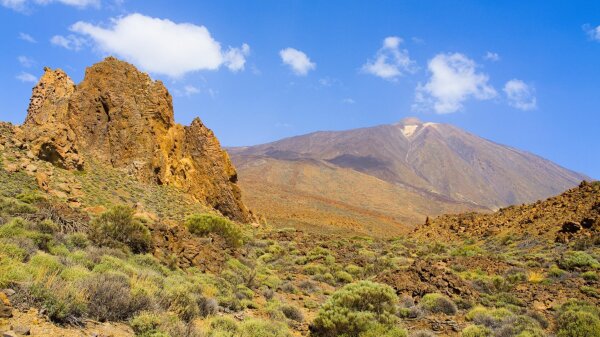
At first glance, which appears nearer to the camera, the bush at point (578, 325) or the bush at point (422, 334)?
the bush at point (578, 325)

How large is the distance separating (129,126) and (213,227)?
46.1 feet

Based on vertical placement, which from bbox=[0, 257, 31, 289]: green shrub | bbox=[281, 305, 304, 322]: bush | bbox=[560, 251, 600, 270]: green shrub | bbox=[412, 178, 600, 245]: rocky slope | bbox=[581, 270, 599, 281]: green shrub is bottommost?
bbox=[281, 305, 304, 322]: bush

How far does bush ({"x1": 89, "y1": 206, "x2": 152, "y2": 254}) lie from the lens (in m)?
12.5

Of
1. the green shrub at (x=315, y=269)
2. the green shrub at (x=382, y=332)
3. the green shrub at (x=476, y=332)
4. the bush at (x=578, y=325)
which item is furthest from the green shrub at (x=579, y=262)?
the green shrub at (x=382, y=332)

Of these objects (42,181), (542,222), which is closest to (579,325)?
(42,181)

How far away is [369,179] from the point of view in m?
133

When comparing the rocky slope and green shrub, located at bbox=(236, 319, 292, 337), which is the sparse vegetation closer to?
Answer: green shrub, located at bbox=(236, 319, 292, 337)

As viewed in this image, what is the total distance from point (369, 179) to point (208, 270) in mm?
121554

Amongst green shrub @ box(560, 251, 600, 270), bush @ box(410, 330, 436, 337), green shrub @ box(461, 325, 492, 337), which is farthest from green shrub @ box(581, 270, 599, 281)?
bush @ box(410, 330, 436, 337)

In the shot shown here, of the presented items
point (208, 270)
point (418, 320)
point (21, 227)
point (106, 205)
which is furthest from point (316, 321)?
point (106, 205)

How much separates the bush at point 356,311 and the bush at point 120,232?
6.22m

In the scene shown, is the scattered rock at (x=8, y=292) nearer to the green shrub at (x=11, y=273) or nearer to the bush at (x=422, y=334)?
the green shrub at (x=11, y=273)

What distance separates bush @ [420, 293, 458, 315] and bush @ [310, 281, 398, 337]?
1.97 metres

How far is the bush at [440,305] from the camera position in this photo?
12.4 meters
